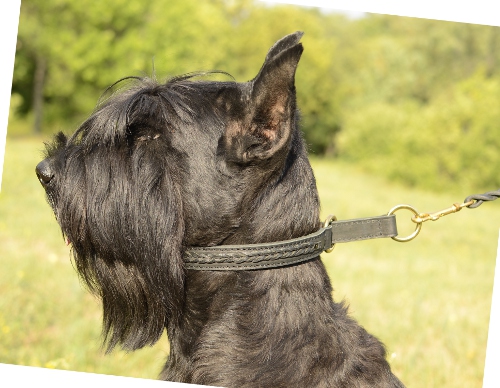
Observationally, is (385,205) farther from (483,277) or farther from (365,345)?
(365,345)

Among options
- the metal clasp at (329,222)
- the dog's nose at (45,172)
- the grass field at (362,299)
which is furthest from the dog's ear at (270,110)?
the grass field at (362,299)

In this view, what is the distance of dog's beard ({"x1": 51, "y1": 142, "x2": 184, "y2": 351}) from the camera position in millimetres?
2686

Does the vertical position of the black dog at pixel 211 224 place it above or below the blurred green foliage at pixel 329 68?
below

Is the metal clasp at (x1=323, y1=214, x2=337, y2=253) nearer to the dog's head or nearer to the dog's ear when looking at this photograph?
the dog's head

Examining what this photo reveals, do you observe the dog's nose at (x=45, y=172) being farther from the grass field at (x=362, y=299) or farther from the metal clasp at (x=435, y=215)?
the metal clasp at (x=435, y=215)

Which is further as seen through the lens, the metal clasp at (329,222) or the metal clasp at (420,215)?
the metal clasp at (420,215)

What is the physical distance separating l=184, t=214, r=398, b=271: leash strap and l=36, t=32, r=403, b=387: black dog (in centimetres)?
3

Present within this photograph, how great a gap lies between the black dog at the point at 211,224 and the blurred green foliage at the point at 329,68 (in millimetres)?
20468

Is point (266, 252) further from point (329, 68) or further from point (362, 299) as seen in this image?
point (329, 68)

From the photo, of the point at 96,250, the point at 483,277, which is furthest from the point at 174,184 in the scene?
the point at 483,277

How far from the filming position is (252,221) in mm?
2646

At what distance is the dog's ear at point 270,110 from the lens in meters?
2.27

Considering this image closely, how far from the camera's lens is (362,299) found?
7586 millimetres

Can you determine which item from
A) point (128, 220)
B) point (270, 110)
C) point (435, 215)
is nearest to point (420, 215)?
point (435, 215)
